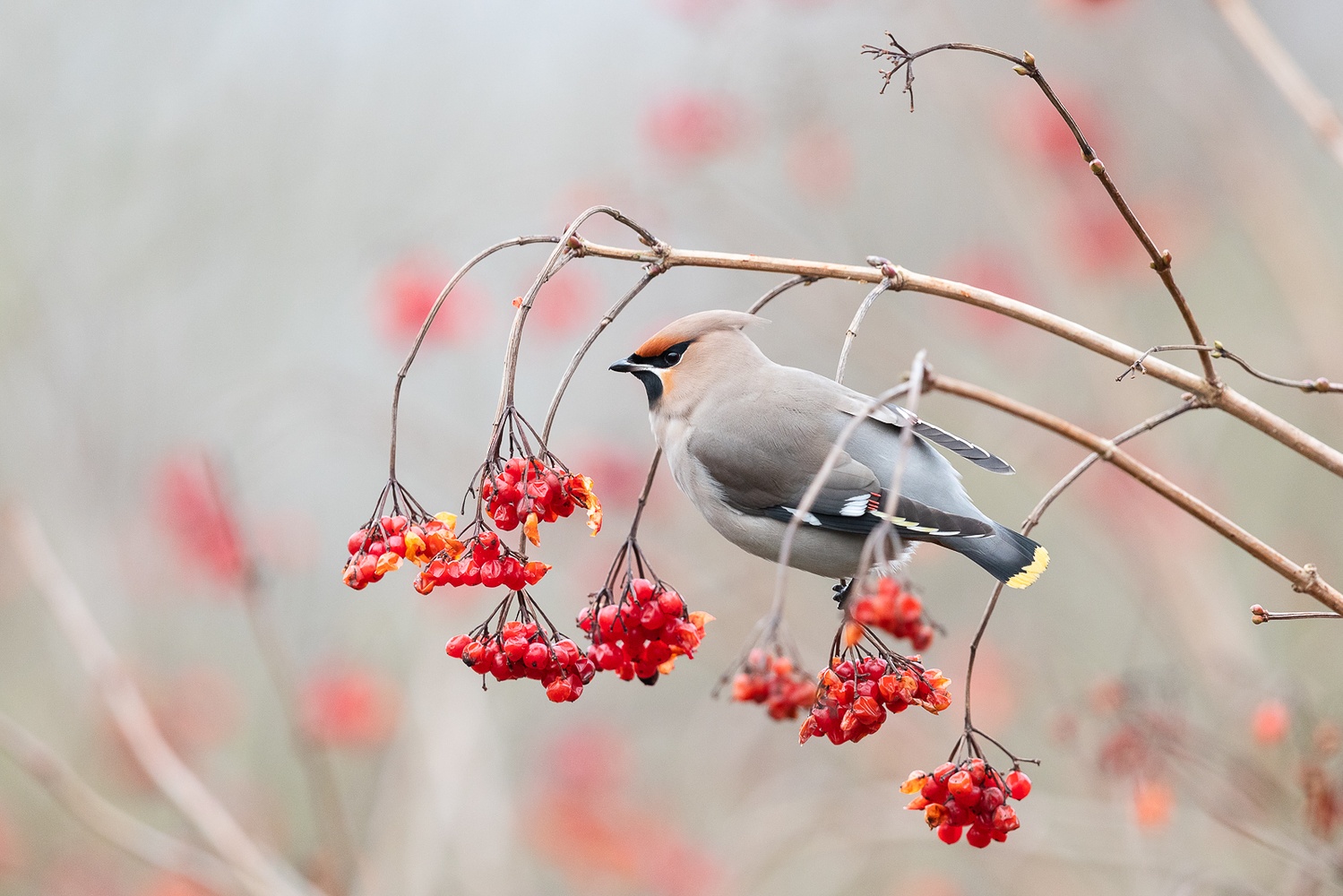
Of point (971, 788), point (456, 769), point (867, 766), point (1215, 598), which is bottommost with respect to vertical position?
point (971, 788)

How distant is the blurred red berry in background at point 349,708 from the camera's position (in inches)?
220

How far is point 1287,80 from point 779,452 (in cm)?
131

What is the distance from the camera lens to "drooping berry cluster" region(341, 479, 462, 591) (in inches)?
77.6

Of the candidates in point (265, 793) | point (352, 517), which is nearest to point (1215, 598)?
point (265, 793)

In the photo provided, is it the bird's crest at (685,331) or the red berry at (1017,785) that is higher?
the bird's crest at (685,331)

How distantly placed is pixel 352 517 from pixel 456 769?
6.09 metres

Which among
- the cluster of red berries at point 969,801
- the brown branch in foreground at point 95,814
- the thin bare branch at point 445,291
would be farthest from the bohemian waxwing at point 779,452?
the brown branch in foreground at point 95,814

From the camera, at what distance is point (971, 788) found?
1860 millimetres

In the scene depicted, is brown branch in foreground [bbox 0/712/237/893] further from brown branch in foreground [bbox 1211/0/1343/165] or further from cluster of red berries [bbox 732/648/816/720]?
brown branch in foreground [bbox 1211/0/1343/165]

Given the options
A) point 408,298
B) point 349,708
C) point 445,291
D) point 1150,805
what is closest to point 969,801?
point 445,291

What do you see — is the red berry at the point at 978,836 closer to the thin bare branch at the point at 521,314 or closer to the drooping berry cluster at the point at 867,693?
the drooping berry cluster at the point at 867,693

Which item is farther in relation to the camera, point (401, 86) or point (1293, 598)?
point (401, 86)

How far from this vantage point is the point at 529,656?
6.44 feet

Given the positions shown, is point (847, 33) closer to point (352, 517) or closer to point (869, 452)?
point (869, 452)
